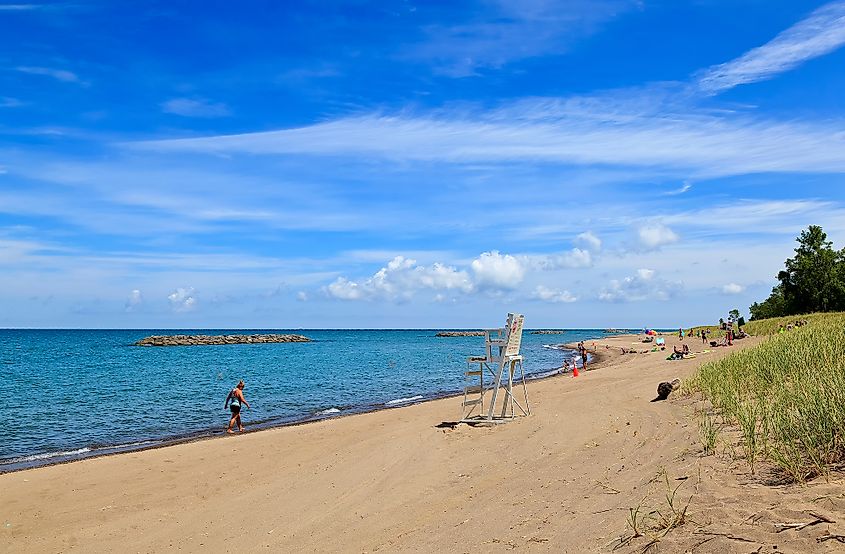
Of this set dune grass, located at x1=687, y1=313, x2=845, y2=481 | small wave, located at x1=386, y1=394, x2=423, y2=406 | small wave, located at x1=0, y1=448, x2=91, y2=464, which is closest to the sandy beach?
dune grass, located at x1=687, y1=313, x2=845, y2=481

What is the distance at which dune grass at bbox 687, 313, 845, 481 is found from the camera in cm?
638

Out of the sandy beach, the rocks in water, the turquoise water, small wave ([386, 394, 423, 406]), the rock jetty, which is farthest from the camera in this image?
the rock jetty

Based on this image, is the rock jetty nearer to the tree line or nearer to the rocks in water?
the tree line

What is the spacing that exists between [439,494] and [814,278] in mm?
71461

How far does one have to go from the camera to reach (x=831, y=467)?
6102 millimetres

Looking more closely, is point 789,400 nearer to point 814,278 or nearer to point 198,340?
point 814,278

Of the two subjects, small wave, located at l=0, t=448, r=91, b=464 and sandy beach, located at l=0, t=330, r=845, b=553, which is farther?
small wave, located at l=0, t=448, r=91, b=464

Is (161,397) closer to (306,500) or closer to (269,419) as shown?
(269,419)

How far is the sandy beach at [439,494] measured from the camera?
18.7ft

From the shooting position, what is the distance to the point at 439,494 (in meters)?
9.23

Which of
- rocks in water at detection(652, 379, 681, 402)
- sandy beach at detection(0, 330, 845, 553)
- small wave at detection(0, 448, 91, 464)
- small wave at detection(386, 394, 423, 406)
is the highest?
rocks in water at detection(652, 379, 681, 402)

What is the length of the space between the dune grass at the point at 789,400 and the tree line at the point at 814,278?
58.7 m

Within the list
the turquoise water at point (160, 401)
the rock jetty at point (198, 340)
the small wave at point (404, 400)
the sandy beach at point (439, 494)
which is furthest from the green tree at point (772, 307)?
the rock jetty at point (198, 340)

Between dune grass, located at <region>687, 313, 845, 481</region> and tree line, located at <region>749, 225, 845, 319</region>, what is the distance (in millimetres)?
58653
